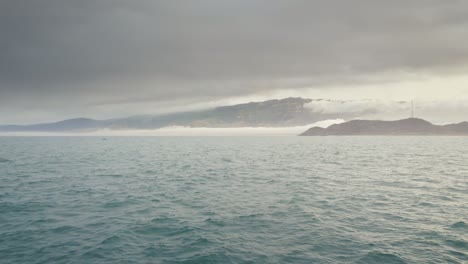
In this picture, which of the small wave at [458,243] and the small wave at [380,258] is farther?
the small wave at [458,243]

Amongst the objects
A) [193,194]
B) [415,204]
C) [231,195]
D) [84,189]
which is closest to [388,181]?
[415,204]

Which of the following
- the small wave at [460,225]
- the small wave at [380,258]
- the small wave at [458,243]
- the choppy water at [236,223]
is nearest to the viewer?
the small wave at [380,258]

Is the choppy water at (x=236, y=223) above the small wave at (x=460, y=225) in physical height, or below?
above

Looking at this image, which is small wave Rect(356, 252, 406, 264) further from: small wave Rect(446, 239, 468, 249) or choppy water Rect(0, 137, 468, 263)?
small wave Rect(446, 239, 468, 249)

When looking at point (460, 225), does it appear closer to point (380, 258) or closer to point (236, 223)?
point (380, 258)

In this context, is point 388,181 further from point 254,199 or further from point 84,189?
point 84,189

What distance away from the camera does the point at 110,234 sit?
65.5 ft

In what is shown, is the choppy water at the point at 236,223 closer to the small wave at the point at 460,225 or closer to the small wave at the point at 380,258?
the small wave at the point at 380,258

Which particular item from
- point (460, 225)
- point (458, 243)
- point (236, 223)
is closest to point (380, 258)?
point (458, 243)

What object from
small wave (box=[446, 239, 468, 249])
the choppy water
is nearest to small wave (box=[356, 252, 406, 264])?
the choppy water

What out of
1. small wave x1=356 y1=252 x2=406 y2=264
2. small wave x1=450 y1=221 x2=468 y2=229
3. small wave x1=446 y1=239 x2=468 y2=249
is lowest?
small wave x1=450 y1=221 x2=468 y2=229

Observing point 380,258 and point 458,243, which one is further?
point 458,243

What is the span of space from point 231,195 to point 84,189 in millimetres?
19825

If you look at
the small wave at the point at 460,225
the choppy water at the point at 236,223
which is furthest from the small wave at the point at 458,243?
the small wave at the point at 460,225
